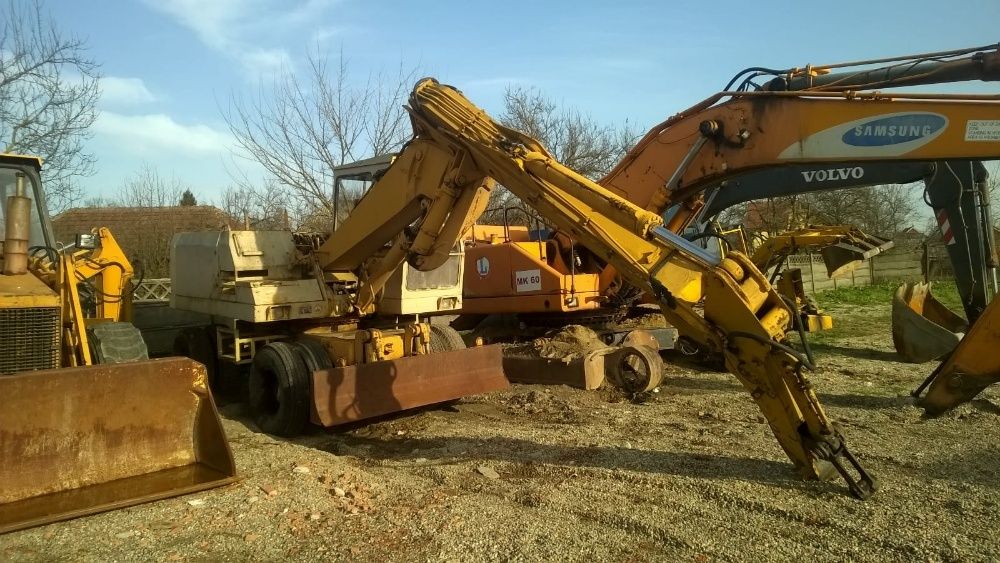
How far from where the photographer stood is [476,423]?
7543 mm

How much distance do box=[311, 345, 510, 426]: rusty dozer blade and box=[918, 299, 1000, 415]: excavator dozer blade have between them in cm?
432

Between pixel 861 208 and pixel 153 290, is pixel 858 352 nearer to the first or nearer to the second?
pixel 153 290

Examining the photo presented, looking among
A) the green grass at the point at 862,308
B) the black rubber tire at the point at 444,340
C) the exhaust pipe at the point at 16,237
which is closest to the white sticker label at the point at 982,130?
the black rubber tire at the point at 444,340

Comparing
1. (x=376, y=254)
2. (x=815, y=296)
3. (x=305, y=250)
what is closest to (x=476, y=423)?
(x=376, y=254)

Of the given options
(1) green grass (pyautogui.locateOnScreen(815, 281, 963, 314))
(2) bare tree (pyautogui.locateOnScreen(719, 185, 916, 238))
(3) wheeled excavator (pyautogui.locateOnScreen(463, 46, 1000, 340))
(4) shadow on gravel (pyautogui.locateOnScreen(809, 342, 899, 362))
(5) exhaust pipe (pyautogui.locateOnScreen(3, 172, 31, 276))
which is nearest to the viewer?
(5) exhaust pipe (pyautogui.locateOnScreen(3, 172, 31, 276))

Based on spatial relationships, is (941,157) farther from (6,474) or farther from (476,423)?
(6,474)

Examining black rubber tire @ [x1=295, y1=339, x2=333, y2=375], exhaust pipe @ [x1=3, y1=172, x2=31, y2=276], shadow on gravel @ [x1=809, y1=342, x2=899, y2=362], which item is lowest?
shadow on gravel @ [x1=809, y1=342, x2=899, y2=362]

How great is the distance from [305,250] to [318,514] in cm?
421

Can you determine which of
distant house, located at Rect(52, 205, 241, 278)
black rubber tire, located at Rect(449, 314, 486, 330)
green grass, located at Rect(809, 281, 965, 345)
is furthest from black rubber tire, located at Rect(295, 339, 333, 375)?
distant house, located at Rect(52, 205, 241, 278)

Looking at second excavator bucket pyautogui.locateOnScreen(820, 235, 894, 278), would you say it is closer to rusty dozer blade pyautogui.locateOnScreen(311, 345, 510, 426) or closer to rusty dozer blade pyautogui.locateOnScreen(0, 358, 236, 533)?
rusty dozer blade pyautogui.locateOnScreen(311, 345, 510, 426)

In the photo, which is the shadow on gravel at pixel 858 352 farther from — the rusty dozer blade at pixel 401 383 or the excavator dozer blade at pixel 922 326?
the rusty dozer blade at pixel 401 383

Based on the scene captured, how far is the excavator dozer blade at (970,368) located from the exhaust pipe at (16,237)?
24.0 feet

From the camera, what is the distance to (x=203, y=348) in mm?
9352

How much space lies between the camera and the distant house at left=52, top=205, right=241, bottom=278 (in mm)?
17719
